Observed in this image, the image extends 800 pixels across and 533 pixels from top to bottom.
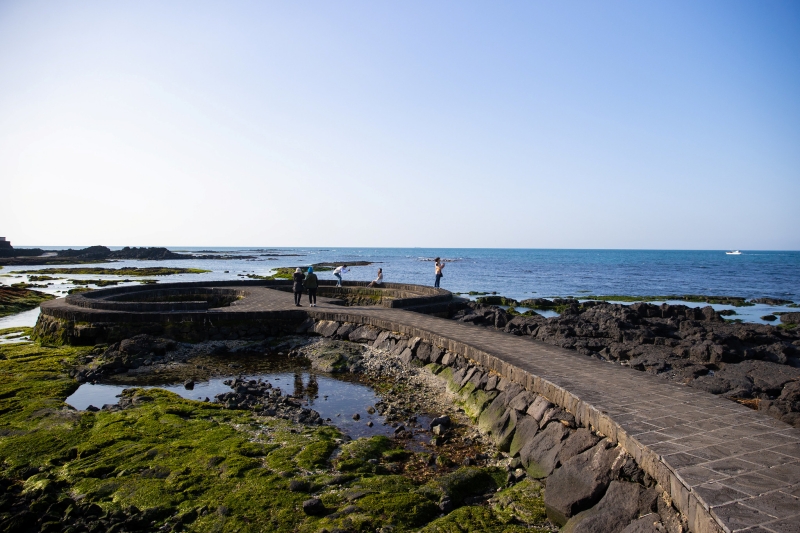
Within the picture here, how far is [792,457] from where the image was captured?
18.1ft

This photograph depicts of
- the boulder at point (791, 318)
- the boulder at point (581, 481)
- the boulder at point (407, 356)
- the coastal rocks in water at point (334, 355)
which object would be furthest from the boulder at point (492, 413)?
the boulder at point (791, 318)

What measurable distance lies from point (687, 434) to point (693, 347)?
38.9ft

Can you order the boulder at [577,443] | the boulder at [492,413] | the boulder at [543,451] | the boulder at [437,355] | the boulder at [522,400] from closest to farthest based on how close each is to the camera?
the boulder at [577,443] → the boulder at [543,451] → the boulder at [522,400] → the boulder at [492,413] → the boulder at [437,355]

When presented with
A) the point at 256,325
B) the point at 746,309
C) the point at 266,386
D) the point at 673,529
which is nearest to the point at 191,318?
the point at 256,325

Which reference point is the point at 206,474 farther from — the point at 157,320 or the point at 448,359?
the point at 157,320

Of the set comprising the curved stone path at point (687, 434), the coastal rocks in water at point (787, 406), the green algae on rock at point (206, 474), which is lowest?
the green algae on rock at point (206, 474)

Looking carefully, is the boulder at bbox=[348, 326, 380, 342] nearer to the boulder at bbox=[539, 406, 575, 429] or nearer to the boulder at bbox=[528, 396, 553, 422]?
the boulder at bbox=[528, 396, 553, 422]

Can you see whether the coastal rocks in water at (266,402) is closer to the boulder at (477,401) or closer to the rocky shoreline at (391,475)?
the rocky shoreline at (391,475)

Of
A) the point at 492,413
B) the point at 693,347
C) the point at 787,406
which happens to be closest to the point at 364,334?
the point at 492,413

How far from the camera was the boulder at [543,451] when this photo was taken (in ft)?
23.7

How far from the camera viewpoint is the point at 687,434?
6227mm

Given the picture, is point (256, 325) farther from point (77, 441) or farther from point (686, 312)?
point (686, 312)

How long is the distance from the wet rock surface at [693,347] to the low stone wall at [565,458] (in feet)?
11.3

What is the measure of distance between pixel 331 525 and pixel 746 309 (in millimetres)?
36097
